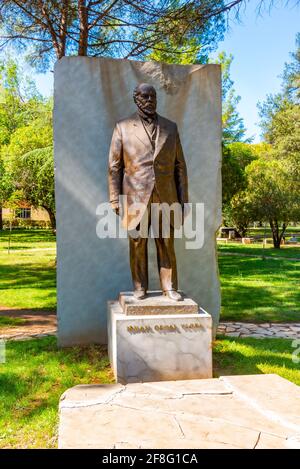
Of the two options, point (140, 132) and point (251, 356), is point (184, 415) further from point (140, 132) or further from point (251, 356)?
point (140, 132)

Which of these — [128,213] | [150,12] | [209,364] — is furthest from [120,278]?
[150,12]

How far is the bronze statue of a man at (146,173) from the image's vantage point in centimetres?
399

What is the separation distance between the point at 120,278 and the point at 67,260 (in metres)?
0.67

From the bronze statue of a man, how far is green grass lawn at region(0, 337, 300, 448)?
983 millimetres

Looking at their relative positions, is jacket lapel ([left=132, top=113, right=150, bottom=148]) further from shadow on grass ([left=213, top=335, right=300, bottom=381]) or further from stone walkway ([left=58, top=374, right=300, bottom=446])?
shadow on grass ([left=213, top=335, right=300, bottom=381])

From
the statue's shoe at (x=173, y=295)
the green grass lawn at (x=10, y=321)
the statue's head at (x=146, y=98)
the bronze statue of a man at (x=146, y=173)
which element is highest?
the statue's head at (x=146, y=98)

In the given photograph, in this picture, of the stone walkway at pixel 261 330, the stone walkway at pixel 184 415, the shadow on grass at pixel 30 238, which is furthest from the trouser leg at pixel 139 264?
the shadow on grass at pixel 30 238

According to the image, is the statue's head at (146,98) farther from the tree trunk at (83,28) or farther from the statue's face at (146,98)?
the tree trunk at (83,28)

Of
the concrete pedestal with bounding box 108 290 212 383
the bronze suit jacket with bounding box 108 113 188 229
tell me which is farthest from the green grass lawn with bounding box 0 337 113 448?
the bronze suit jacket with bounding box 108 113 188 229

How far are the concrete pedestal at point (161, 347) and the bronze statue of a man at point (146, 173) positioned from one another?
0.33 meters

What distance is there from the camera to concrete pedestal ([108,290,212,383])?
3738 millimetres

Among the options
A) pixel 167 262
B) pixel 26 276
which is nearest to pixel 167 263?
pixel 167 262

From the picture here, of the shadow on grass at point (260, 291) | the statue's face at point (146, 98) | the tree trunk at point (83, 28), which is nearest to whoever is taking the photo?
the statue's face at point (146, 98)
